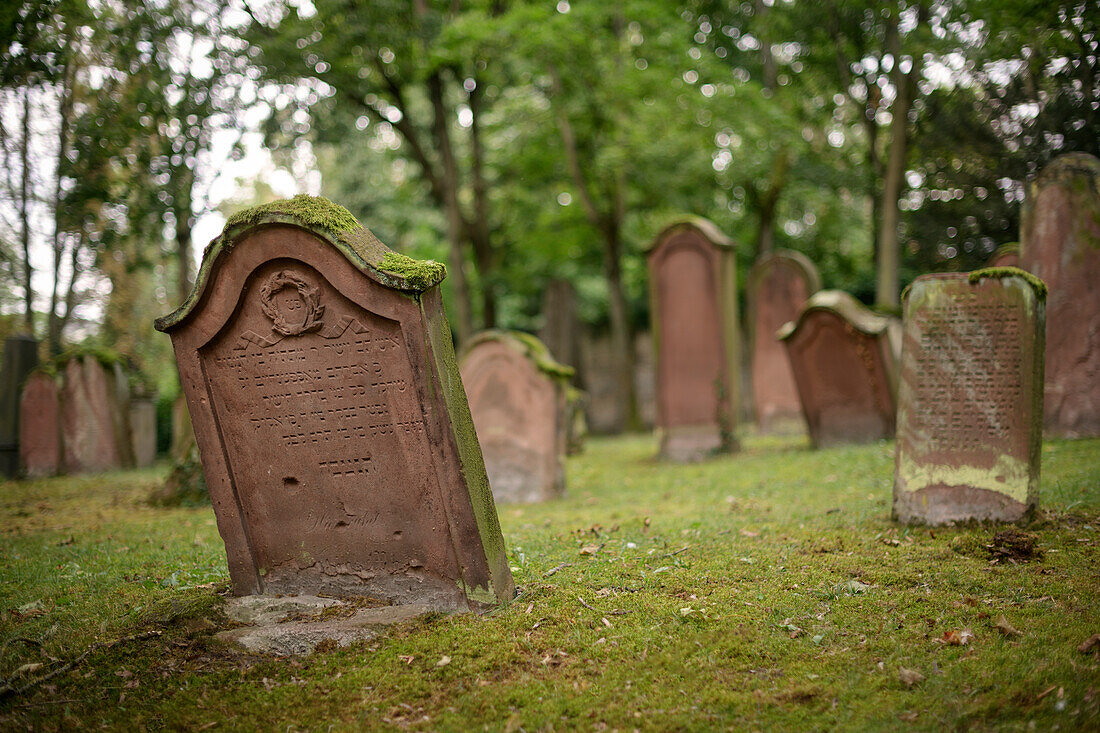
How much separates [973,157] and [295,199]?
1561 cm

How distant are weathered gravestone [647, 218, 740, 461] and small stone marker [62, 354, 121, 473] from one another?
907 centimetres

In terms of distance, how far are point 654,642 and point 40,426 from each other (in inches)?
495

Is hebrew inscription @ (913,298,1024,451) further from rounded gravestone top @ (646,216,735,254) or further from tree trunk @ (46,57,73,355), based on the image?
tree trunk @ (46,57,73,355)

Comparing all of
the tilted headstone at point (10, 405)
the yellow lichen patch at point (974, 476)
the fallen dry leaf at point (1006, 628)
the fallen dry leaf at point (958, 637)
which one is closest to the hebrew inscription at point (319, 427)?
the fallen dry leaf at point (958, 637)

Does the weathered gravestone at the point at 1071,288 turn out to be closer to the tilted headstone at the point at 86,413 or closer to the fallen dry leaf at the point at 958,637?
the fallen dry leaf at the point at 958,637

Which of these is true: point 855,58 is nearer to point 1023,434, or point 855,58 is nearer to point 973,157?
point 973,157

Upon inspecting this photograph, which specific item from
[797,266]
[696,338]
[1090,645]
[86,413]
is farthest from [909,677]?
[86,413]

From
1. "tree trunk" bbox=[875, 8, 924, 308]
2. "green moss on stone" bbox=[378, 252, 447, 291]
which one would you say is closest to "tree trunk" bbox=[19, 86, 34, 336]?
"green moss on stone" bbox=[378, 252, 447, 291]

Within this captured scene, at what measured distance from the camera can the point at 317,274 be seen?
13.9ft

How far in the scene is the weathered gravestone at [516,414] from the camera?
8359 millimetres

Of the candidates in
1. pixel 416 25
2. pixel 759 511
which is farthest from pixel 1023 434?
pixel 416 25

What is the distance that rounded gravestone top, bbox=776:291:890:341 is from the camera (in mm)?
9859

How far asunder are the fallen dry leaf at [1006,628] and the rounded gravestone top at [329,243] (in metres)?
3.14

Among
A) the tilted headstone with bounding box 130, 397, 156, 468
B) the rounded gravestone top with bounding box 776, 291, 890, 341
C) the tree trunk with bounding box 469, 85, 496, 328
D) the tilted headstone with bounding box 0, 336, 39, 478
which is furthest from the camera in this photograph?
the tree trunk with bounding box 469, 85, 496, 328
